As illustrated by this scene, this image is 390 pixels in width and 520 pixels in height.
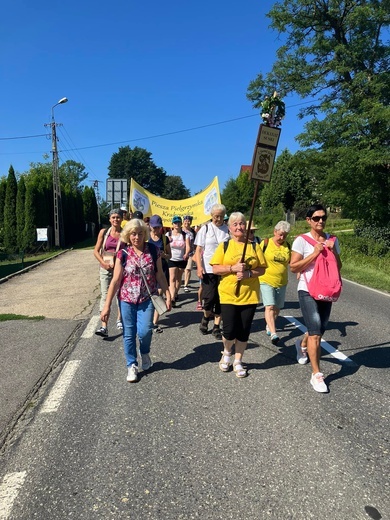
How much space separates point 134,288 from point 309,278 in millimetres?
1815

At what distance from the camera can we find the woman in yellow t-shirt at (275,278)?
593cm

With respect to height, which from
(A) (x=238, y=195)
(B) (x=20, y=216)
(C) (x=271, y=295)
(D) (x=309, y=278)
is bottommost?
(C) (x=271, y=295)

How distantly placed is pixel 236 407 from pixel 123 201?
2257 centimetres

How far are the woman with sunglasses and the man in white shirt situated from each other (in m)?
1.89

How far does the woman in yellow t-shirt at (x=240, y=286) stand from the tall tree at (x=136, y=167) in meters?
91.6

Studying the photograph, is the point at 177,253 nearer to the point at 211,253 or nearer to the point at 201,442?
the point at 211,253

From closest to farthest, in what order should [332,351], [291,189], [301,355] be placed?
[301,355] → [332,351] → [291,189]

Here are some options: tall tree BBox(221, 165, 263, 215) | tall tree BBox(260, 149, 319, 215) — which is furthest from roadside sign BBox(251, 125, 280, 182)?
tall tree BBox(221, 165, 263, 215)

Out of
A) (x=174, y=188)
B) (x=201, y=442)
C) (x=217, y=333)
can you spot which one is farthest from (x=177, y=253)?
(x=174, y=188)

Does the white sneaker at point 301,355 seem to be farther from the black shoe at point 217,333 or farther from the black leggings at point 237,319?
the black shoe at point 217,333

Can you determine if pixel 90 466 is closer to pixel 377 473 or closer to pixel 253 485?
pixel 253 485

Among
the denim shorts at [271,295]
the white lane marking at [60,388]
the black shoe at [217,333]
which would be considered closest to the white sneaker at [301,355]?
the denim shorts at [271,295]

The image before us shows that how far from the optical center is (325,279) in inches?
161

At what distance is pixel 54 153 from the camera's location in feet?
97.8
